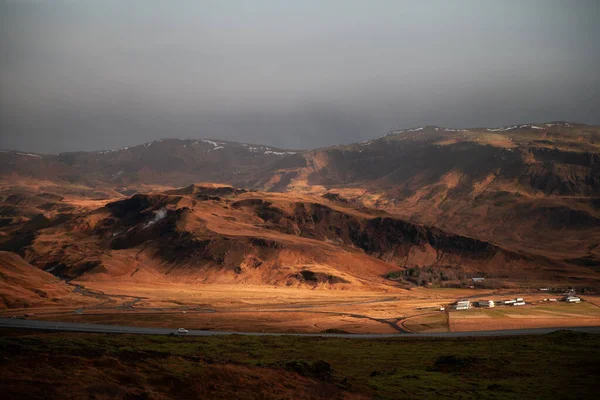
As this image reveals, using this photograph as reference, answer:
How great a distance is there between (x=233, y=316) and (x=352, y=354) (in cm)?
5643

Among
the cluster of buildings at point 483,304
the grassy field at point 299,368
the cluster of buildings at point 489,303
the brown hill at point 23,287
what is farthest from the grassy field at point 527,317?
the brown hill at point 23,287

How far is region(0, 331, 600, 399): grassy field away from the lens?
39562 millimetres

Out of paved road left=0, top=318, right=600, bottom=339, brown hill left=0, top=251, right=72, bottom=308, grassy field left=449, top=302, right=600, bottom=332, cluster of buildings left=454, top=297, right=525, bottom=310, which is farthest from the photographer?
cluster of buildings left=454, top=297, right=525, bottom=310

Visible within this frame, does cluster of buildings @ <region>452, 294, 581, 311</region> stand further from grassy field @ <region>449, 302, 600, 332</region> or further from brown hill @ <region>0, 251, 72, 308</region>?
brown hill @ <region>0, 251, 72, 308</region>

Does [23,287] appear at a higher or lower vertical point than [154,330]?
lower

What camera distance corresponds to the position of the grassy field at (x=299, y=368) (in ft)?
130

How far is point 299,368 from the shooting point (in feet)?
174

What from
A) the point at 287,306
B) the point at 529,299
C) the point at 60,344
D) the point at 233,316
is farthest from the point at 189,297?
the point at 60,344

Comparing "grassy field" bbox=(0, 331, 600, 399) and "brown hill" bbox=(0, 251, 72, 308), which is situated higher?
"grassy field" bbox=(0, 331, 600, 399)

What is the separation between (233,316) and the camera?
125750 millimetres

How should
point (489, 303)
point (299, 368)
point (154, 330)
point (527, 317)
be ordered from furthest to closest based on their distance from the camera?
1. point (489, 303)
2. point (527, 317)
3. point (154, 330)
4. point (299, 368)

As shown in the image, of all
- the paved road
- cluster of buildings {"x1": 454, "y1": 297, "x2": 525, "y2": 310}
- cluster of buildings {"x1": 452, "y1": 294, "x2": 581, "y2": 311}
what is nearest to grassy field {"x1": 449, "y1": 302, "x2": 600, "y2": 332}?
cluster of buildings {"x1": 454, "y1": 297, "x2": 525, "y2": 310}

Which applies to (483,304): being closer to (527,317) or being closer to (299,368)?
(527,317)

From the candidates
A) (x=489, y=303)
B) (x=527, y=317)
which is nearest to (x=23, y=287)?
(x=489, y=303)
